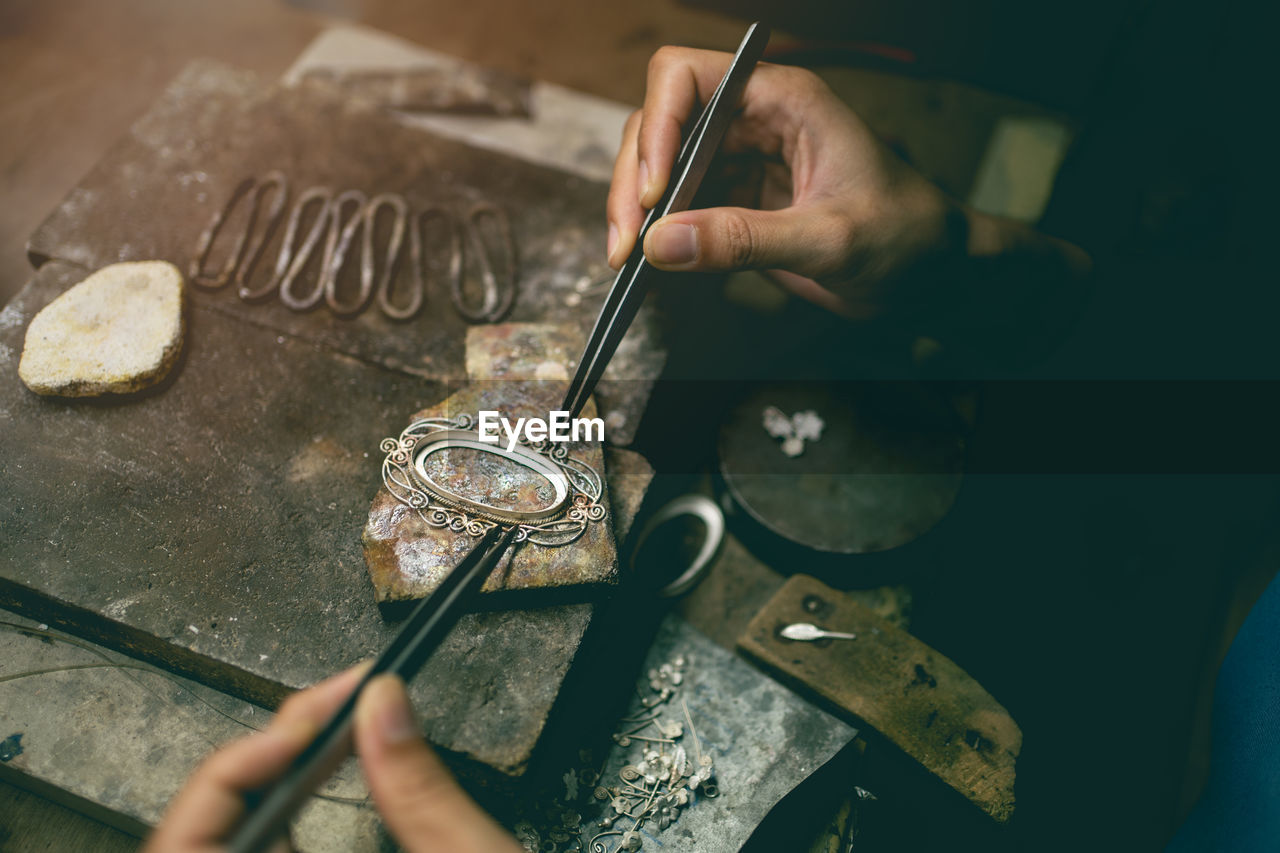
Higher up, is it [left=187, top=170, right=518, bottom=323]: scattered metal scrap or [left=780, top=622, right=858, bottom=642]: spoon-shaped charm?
[left=187, top=170, right=518, bottom=323]: scattered metal scrap

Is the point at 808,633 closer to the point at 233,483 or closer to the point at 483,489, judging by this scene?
the point at 483,489

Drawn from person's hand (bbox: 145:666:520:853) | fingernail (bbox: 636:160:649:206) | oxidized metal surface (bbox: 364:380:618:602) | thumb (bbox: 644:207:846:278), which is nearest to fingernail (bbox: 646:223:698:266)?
thumb (bbox: 644:207:846:278)

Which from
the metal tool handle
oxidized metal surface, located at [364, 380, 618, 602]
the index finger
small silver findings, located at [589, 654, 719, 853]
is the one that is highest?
the index finger

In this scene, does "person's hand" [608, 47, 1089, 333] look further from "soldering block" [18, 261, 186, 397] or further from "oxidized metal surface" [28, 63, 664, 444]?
"soldering block" [18, 261, 186, 397]

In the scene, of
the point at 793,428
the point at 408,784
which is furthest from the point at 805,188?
the point at 408,784

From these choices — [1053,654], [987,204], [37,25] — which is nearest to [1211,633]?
[1053,654]

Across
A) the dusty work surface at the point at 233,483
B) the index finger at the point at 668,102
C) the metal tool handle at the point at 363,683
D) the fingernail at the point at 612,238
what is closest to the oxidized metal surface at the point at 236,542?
the dusty work surface at the point at 233,483

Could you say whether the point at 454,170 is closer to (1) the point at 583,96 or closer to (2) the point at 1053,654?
(1) the point at 583,96
